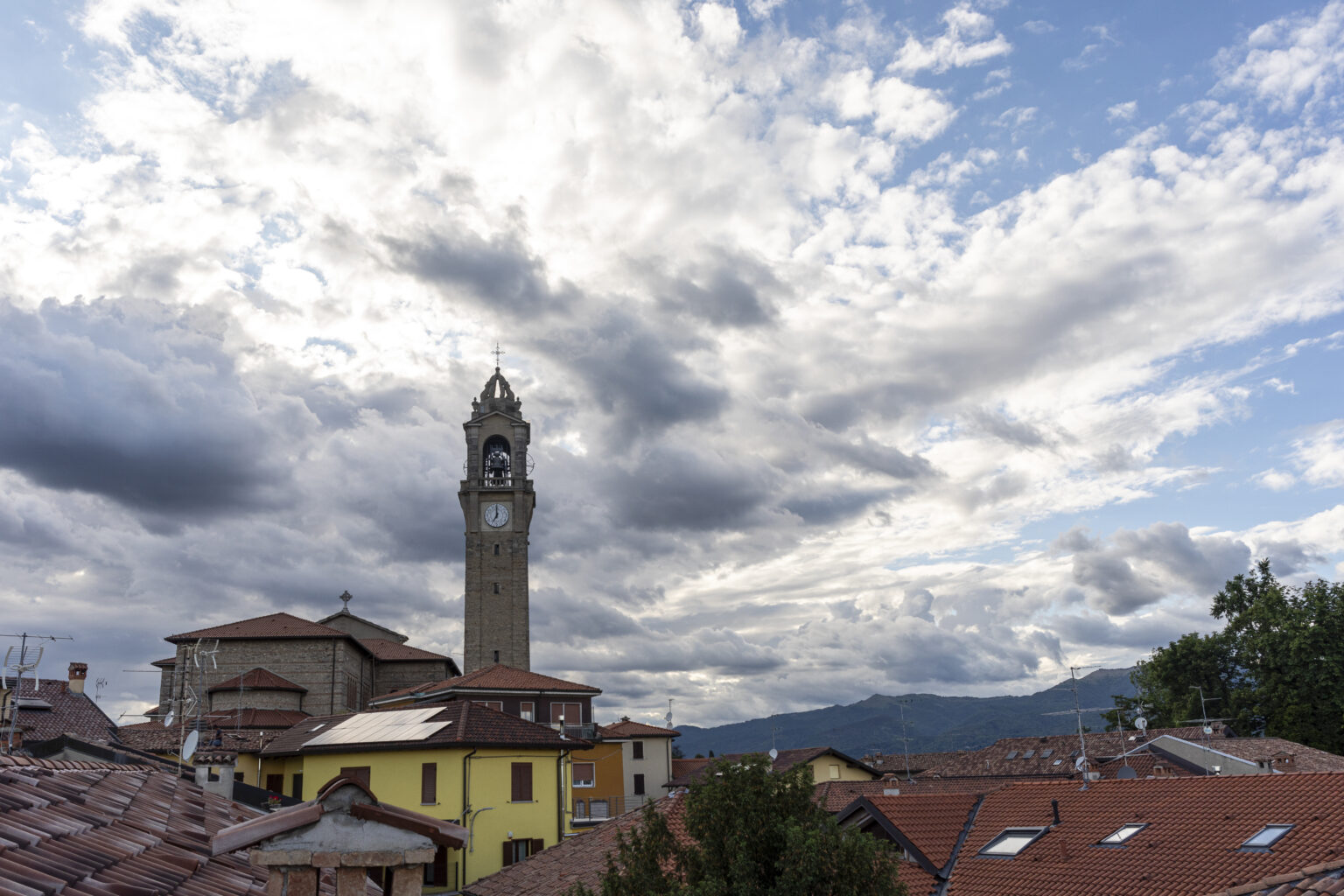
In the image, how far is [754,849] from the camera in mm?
9688

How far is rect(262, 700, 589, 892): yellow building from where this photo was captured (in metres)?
29.4

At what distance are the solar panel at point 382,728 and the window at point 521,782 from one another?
2796mm

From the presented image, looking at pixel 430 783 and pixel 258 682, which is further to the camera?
pixel 258 682

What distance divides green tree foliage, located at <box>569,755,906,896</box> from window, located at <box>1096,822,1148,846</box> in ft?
34.3

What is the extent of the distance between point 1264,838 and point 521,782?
73.2ft

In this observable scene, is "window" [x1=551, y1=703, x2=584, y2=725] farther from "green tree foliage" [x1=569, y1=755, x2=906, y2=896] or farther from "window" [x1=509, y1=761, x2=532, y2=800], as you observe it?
"green tree foliage" [x1=569, y1=755, x2=906, y2=896]

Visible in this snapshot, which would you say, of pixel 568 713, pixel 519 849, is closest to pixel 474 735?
pixel 519 849

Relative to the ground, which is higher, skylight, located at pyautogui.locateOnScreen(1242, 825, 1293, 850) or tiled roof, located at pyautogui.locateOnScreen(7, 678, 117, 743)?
tiled roof, located at pyautogui.locateOnScreen(7, 678, 117, 743)

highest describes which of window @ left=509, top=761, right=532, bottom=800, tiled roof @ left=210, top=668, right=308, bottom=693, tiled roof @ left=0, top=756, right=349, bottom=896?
tiled roof @ left=210, top=668, right=308, bottom=693

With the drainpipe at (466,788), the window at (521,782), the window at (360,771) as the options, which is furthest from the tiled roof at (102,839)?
the window at (360,771)

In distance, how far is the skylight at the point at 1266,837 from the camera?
15.2m

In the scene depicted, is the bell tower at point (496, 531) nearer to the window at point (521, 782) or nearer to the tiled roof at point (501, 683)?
the tiled roof at point (501, 683)

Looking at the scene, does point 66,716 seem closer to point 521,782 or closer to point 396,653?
point 521,782

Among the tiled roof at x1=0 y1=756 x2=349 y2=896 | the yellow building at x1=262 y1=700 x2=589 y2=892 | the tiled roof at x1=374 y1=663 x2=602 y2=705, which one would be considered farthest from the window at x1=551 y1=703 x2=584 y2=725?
the tiled roof at x1=0 y1=756 x2=349 y2=896
